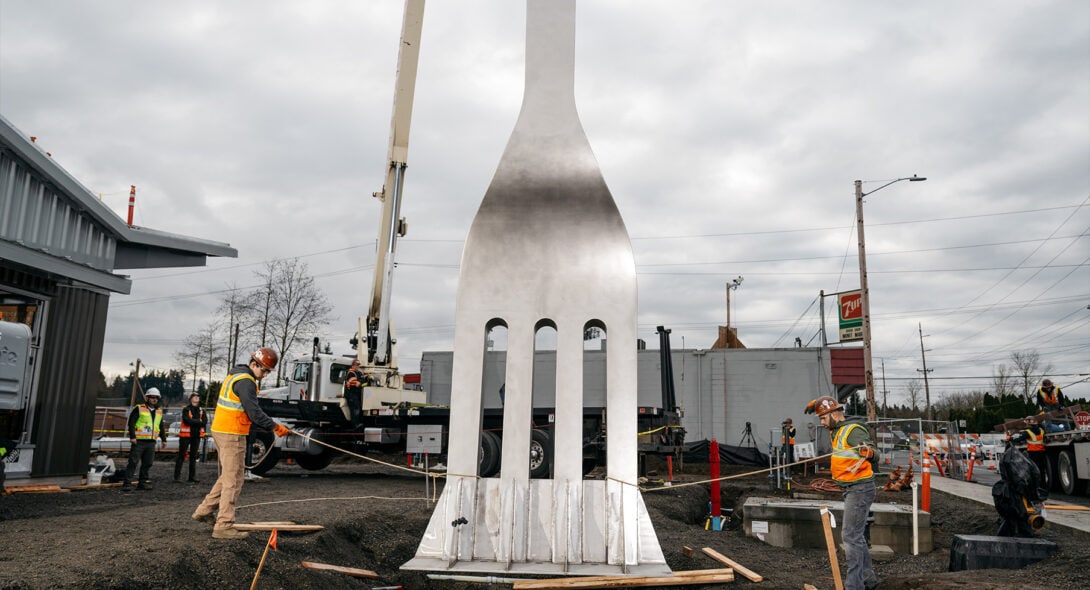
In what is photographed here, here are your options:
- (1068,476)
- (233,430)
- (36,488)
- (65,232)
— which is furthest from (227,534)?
(1068,476)

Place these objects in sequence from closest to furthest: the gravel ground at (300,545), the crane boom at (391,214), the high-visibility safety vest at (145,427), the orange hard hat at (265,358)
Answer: the gravel ground at (300,545) < the orange hard hat at (265,358) < the high-visibility safety vest at (145,427) < the crane boom at (391,214)

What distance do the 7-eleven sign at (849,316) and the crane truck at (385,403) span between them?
1549 centimetres

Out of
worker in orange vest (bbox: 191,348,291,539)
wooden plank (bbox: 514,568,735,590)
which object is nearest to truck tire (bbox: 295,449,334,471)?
worker in orange vest (bbox: 191,348,291,539)

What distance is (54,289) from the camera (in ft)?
39.9

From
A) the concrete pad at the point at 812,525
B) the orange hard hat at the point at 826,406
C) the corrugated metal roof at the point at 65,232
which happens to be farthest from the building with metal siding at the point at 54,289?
the concrete pad at the point at 812,525

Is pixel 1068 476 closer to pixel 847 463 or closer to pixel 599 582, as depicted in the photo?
pixel 847 463

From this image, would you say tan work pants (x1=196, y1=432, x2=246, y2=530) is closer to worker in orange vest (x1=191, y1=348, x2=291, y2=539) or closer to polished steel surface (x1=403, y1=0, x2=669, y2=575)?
worker in orange vest (x1=191, y1=348, x2=291, y2=539)

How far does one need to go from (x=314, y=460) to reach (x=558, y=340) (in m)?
12.8

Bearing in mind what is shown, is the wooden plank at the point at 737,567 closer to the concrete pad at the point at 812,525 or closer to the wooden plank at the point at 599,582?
the wooden plank at the point at 599,582

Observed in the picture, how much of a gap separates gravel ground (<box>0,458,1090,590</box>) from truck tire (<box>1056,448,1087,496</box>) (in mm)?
3327

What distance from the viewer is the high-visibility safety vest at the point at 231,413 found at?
7453 mm

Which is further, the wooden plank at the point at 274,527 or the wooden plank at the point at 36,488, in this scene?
the wooden plank at the point at 36,488

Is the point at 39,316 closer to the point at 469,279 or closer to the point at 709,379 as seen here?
the point at 469,279

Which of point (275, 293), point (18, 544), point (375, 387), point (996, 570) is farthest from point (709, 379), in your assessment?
point (18, 544)
